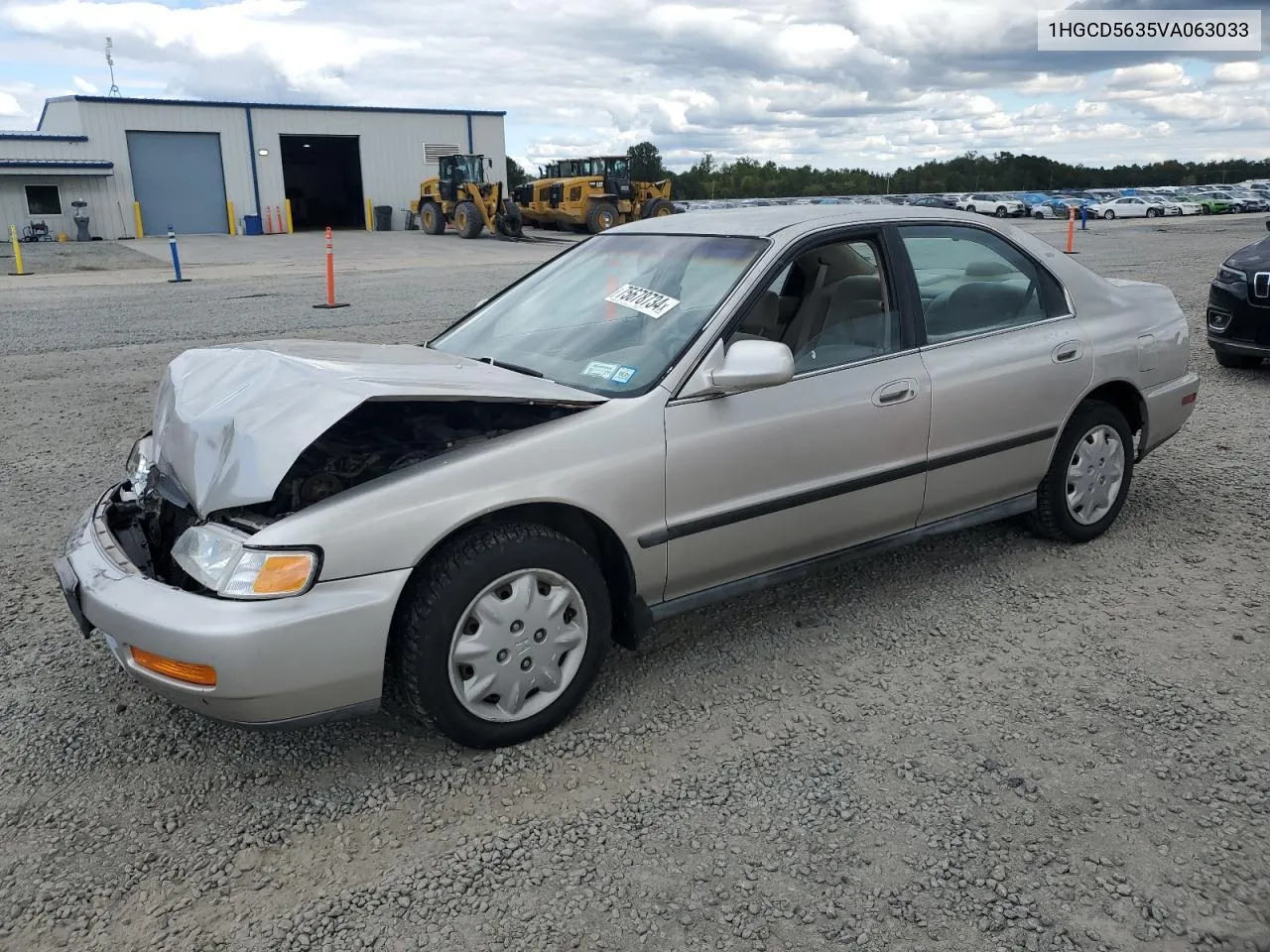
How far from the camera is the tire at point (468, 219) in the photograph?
96.5 feet

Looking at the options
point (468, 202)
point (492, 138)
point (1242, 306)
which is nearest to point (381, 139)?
point (492, 138)

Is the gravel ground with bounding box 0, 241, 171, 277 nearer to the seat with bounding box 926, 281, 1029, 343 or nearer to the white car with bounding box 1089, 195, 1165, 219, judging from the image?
the seat with bounding box 926, 281, 1029, 343

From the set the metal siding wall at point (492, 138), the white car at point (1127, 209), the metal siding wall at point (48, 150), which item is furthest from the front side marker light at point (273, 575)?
the white car at point (1127, 209)

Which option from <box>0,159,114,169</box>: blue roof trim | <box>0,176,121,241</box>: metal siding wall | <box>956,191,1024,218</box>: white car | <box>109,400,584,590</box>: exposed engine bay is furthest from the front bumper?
<box>956,191,1024,218</box>: white car

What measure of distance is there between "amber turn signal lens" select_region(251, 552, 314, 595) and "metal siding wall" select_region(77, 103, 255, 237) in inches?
1373

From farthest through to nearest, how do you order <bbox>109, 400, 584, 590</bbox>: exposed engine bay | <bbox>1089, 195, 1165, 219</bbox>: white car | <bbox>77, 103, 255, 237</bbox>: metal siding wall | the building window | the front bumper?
<bbox>1089, 195, 1165, 219</bbox>: white car, <bbox>77, 103, 255, 237</bbox>: metal siding wall, the building window, <bbox>109, 400, 584, 590</bbox>: exposed engine bay, the front bumper

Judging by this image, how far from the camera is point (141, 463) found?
3609 millimetres

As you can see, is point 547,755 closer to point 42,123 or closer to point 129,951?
point 129,951

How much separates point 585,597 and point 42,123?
142 feet

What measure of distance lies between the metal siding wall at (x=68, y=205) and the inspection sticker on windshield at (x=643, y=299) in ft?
108

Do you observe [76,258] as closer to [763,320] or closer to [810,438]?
[763,320]

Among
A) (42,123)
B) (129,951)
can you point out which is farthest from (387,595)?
(42,123)

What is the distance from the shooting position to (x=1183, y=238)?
2681 cm

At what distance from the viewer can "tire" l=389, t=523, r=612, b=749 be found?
2676mm
